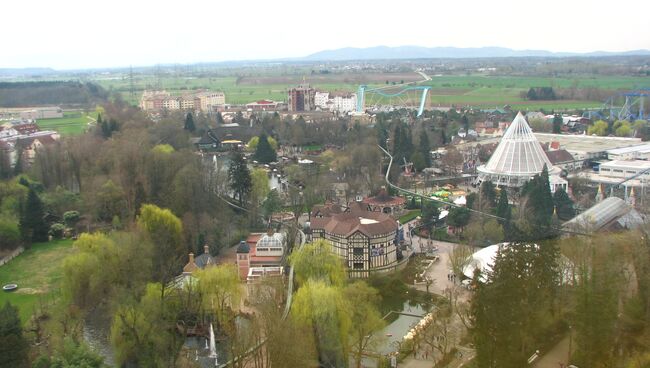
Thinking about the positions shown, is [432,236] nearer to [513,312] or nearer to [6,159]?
[513,312]

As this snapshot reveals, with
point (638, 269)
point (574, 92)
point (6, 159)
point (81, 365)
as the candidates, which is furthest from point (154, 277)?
point (574, 92)

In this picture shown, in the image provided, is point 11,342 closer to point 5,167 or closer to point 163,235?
point 163,235

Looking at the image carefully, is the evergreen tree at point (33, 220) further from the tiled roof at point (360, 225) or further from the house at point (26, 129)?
the house at point (26, 129)

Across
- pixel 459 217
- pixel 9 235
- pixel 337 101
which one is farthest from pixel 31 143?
pixel 337 101

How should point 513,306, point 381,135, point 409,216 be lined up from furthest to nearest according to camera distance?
1. point 381,135
2. point 409,216
3. point 513,306

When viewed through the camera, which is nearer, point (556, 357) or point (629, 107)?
point (556, 357)

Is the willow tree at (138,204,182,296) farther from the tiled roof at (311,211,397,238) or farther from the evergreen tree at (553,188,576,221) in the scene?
the evergreen tree at (553,188,576,221)
